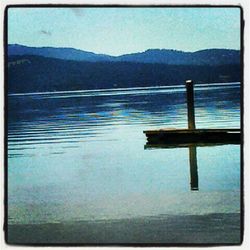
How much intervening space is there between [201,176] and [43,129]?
547mm

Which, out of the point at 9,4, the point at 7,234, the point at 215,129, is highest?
the point at 9,4

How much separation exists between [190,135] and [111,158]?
27cm

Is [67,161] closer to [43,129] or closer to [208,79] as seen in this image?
[43,129]

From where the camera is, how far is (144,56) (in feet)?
8.38

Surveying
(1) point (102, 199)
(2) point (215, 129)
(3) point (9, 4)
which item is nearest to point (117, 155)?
(1) point (102, 199)

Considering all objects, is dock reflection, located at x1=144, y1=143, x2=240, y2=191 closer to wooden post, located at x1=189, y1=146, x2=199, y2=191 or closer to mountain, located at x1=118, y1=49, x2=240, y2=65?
wooden post, located at x1=189, y1=146, x2=199, y2=191

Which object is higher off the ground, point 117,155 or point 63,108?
point 63,108

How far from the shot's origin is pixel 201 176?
100 inches

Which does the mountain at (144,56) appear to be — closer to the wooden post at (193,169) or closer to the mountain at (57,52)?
the mountain at (57,52)

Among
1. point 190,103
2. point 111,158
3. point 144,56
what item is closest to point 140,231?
point 111,158

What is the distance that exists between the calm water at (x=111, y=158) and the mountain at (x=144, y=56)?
0.09 m

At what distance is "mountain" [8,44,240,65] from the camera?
2543 millimetres

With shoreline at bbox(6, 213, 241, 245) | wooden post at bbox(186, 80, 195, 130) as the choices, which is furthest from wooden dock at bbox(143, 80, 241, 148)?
shoreline at bbox(6, 213, 241, 245)

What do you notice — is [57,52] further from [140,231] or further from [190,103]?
[140,231]
